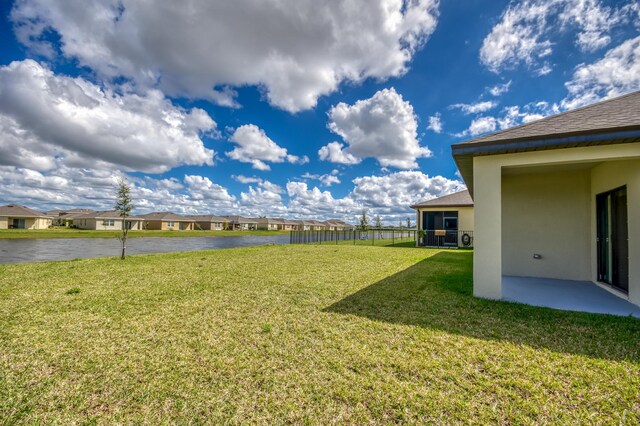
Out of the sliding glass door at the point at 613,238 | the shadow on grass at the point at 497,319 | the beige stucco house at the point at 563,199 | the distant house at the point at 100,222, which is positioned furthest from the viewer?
the distant house at the point at 100,222

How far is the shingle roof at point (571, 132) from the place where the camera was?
405 cm

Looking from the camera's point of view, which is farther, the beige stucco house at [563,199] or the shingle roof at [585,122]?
the beige stucco house at [563,199]

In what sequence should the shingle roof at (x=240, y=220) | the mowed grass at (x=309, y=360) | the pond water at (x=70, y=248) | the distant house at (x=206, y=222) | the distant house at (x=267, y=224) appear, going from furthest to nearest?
the distant house at (x=267, y=224), the shingle roof at (x=240, y=220), the distant house at (x=206, y=222), the pond water at (x=70, y=248), the mowed grass at (x=309, y=360)

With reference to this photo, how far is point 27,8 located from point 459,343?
481 inches

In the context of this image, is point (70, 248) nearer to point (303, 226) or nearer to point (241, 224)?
point (303, 226)

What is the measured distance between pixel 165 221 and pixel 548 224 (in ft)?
199

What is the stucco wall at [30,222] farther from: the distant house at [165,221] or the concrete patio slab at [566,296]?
the concrete patio slab at [566,296]

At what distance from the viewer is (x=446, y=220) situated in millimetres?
17297

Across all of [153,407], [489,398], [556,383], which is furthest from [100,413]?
[556,383]

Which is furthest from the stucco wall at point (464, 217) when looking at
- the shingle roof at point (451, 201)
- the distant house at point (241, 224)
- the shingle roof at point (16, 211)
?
the distant house at point (241, 224)

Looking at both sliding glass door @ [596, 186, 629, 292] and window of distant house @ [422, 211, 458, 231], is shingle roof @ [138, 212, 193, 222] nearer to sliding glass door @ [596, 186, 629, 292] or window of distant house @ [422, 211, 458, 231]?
window of distant house @ [422, 211, 458, 231]

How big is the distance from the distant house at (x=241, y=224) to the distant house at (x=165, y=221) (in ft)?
41.2

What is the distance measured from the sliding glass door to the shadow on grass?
1.88m

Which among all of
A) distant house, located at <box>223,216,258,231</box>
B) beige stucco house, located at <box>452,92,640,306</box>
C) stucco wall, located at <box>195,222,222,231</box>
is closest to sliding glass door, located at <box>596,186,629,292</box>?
beige stucco house, located at <box>452,92,640,306</box>
